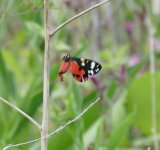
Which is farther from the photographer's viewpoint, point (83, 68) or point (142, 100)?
point (142, 100)

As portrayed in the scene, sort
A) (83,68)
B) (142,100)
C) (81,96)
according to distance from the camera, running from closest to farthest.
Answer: (83,68) < (81,96) < (142,100)

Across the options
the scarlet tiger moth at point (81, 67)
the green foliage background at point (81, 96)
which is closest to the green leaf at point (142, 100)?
the green foliage background at point (81, 96)

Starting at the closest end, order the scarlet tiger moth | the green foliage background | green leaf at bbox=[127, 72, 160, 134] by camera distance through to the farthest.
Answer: the scarlet tiger moth < the green foliage background < green leaf at bbox=[127, 72, 160, 134]

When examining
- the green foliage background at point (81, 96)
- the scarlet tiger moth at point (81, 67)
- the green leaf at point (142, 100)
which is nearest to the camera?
the scarlet tiger moth at point (81, 67)

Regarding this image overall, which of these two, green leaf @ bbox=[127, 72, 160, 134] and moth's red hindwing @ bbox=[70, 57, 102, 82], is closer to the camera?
moth's red hindwing @ bbox=[70, 57, 102, 82]

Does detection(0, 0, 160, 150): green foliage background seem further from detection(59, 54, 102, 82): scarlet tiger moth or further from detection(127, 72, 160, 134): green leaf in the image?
detection(59, 54, 102, 82): scarlet tiger moth

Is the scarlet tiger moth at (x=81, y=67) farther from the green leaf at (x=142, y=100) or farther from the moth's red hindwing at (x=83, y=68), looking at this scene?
the green leaf at (x=142, y=100)

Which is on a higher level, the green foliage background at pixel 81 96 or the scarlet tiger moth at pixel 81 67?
the green foliage background at pixel 81 96

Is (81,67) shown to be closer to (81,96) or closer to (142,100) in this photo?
(81,96)

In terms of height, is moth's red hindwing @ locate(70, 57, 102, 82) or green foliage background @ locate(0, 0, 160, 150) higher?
green foliage background @ locate(0, 0, 160, 150)

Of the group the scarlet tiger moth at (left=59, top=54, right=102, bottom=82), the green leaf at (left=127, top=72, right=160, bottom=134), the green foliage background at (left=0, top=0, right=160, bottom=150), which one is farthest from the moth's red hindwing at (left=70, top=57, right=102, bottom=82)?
the green leaf at (left=127, top=72, right=160, bottom=134)

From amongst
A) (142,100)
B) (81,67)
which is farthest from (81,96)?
(81,67)
